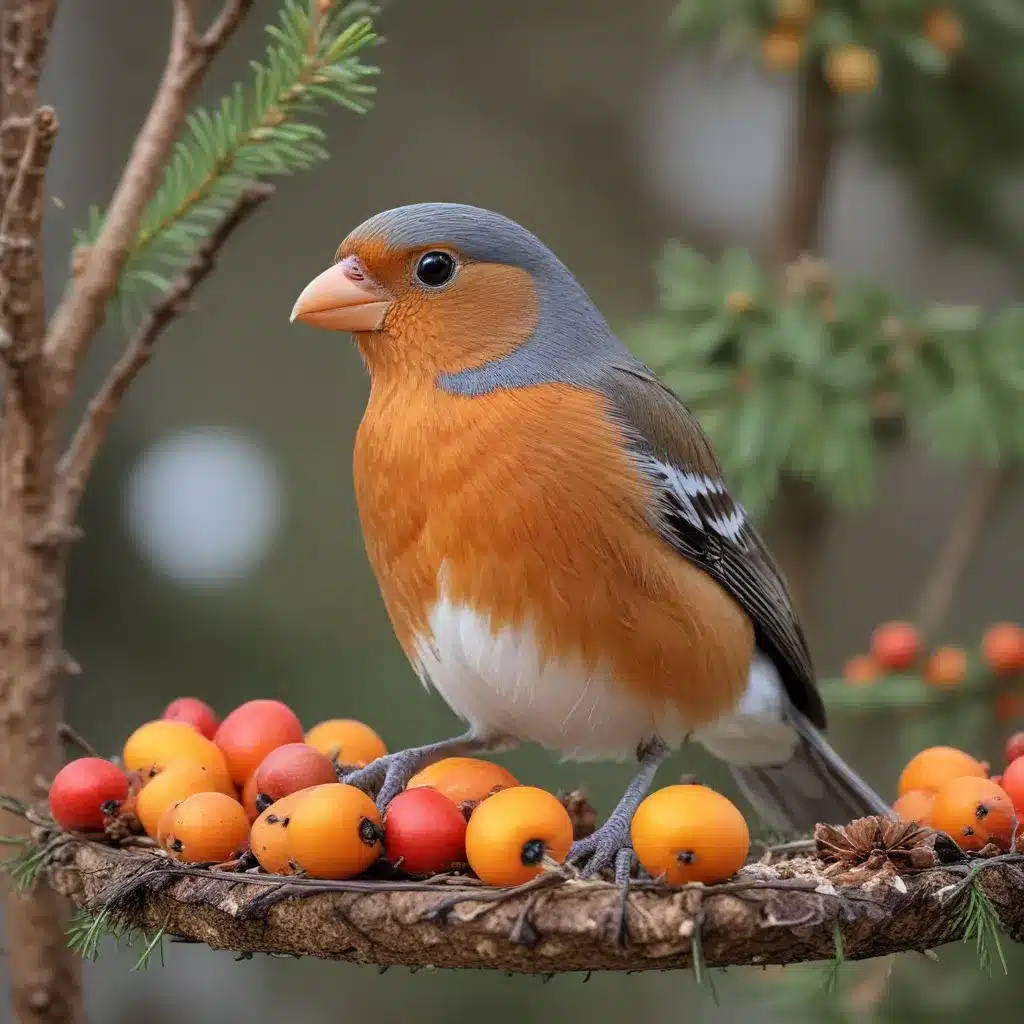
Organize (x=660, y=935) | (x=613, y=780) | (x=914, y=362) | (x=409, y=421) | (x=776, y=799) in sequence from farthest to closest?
1. (x=613, y=780)
2. (x=914, y=362)
3. (x=776, y=799)
4. (x=409, y=421)
5. (x=660, y=935)

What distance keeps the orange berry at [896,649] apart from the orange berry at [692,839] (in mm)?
1471

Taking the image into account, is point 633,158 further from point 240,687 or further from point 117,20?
point 240,687

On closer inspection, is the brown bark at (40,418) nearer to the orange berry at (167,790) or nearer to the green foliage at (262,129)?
the green foliage at (262,129)

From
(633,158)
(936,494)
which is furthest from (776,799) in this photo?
(633,158)

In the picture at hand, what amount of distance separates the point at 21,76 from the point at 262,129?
373 millimetres

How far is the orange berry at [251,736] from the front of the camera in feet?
6.61

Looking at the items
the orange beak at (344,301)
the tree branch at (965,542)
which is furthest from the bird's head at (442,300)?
the tree branch at (965,542)

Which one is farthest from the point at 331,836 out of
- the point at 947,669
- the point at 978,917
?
the point at 947,669

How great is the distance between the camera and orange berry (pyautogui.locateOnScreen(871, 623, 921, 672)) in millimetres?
2916

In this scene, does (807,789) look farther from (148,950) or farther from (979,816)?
(148,950)

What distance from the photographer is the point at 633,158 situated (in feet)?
16.3

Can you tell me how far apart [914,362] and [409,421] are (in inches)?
52.2

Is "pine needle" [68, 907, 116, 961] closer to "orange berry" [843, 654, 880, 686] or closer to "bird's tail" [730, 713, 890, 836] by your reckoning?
"bird's tail" [730, 713, 890, 836]

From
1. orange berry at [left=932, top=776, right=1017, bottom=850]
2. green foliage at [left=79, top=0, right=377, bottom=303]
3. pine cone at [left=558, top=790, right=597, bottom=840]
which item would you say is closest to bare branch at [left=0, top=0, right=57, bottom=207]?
green foliage at [left=79, top=0, right=377, bottom=303]
